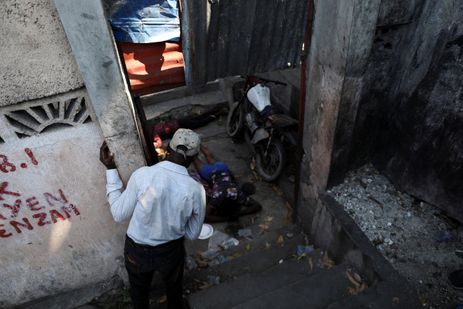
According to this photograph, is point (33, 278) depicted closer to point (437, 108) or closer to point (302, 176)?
point (302, 176)

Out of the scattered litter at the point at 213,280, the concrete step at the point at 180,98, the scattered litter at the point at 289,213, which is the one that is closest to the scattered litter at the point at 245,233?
the scattered litter at the point at 289,213

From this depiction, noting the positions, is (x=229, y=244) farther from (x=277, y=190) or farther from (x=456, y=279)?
(x=456, y=279)

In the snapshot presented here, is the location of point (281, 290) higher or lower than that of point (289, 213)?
higher

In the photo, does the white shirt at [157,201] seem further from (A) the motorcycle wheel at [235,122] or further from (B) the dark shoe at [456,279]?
(A) the motorcycle wheel at [235,122]

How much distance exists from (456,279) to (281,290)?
1689 millimetres

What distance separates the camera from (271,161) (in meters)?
6.05

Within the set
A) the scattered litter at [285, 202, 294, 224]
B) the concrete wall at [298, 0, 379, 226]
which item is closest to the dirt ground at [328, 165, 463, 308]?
the concrete wall at [298, 0, 379, 226]

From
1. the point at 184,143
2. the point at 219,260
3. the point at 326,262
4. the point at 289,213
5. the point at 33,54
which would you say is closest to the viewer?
the point at 33,54

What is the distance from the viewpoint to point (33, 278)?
368 cm

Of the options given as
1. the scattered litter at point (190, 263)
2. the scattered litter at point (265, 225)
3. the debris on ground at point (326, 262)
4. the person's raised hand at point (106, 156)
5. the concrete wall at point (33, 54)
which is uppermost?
the concrete wall at point (33, 54)

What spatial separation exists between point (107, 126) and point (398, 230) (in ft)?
10.7

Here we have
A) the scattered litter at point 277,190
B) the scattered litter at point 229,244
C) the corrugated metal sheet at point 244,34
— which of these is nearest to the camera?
the corrugated metal sheet at point 244,34

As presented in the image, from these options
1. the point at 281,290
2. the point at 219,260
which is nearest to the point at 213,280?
the point at 219,260

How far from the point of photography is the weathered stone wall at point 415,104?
3.15 meters
